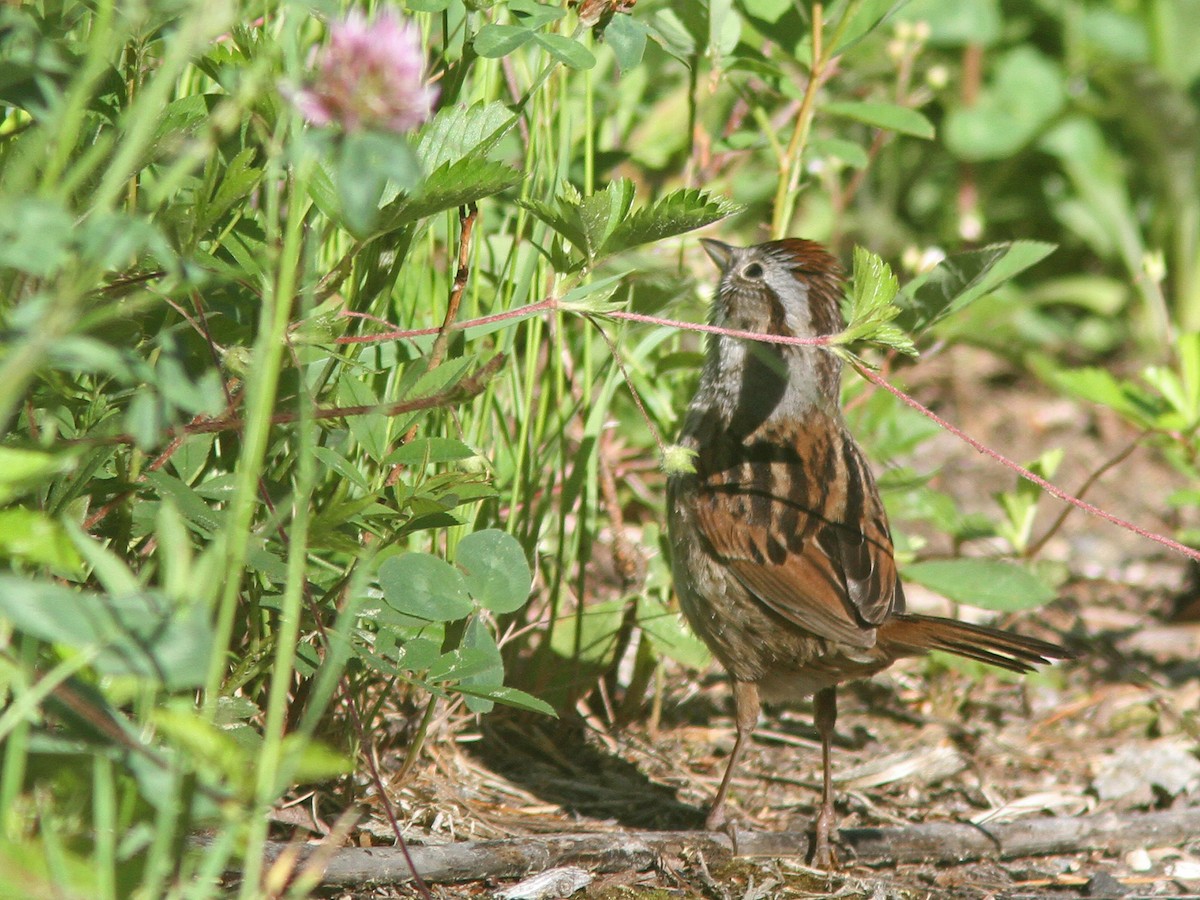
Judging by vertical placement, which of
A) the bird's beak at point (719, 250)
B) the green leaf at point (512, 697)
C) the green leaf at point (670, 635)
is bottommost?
the green leaf at point (512, 697)

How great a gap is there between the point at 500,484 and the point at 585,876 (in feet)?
2.80

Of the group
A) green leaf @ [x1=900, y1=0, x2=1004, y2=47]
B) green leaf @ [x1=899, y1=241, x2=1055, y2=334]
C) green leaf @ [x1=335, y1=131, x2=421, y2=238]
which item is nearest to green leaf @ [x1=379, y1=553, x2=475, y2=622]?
green leaf @ [x1=335, y1=131, x2=421, y2=238]

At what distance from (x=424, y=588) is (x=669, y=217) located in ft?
2.37

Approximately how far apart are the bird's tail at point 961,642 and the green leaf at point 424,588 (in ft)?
3.28

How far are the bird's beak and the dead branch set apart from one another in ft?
4.71

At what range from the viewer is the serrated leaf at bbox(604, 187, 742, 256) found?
2.01m

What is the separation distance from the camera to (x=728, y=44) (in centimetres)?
287

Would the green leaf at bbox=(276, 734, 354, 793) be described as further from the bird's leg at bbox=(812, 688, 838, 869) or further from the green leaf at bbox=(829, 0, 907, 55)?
the green leaf at bbox=(829, 0, 907, 55)

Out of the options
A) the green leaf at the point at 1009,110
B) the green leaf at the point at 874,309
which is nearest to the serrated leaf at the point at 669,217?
the green leaf at the point at 874,309

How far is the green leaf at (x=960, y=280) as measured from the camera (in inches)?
112

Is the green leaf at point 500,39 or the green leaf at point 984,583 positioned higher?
the green leaf at point 500,39

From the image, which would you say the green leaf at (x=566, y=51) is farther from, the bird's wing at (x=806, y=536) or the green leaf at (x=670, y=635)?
the green leaf at (x=670, y=635)

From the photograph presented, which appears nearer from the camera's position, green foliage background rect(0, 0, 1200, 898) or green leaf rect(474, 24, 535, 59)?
green foliage background rect(0, 0, 1200, 898)

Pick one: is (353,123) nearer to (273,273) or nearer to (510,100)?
(273,273)
